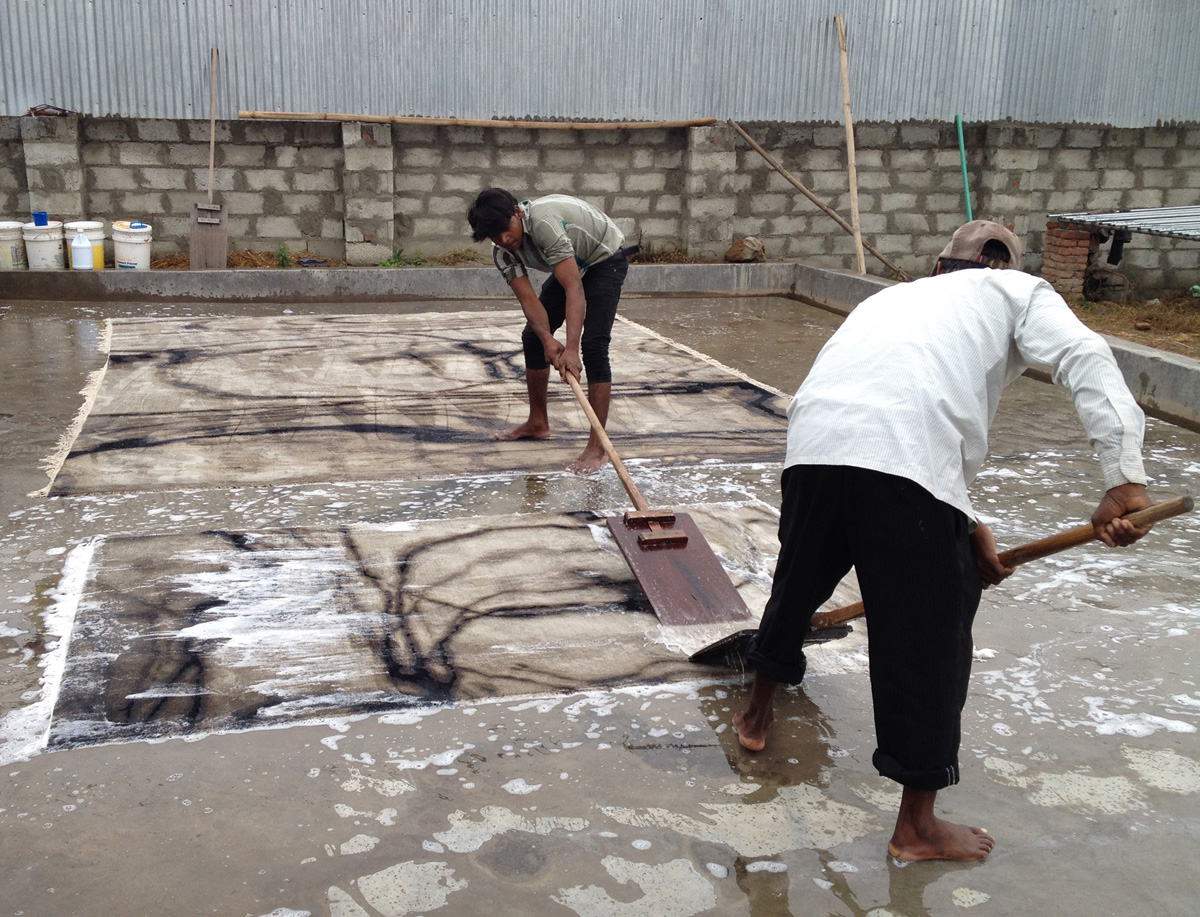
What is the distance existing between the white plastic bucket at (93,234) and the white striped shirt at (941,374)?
8412mm

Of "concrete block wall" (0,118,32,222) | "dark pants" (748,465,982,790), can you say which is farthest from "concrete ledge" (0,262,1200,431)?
"dark pants" (748,465,982,790)

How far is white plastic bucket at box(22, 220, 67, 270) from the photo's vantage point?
868cm

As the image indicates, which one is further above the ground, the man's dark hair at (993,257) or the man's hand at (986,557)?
the man's dark hair at (993,257)

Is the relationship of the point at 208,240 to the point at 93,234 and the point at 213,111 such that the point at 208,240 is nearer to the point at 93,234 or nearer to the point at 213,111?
the point at 93,234

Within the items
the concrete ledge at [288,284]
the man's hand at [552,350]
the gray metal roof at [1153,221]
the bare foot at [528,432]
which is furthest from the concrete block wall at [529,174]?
the man's hand at [552,350]

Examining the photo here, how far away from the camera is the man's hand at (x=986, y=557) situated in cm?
227

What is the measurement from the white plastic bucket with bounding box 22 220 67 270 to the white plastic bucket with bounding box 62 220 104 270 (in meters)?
0.10

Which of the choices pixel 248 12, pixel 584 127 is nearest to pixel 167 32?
pixel 248 12

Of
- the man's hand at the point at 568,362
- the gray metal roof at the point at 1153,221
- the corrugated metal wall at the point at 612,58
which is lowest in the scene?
the man's hand at the point at 568,362

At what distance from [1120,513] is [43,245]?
9.04 metres

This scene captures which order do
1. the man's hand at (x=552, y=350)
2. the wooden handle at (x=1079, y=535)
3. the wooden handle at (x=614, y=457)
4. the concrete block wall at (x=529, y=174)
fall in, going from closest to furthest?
the wooden handle at (x=1079, y=535) < the wooden handle at (x=614, y=457) < the man's hand at (x=552, y=350) < the concrete block wall at (x=529, y=174)

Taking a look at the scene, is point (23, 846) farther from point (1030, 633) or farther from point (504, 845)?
point (1030, 633)

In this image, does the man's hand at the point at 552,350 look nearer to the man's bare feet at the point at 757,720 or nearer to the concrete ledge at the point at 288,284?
the man's bare feet at the point at 757,720

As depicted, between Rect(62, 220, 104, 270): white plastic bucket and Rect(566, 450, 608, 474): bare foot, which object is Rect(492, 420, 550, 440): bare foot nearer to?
Rect(566, 450, 608, 474): bare foot
